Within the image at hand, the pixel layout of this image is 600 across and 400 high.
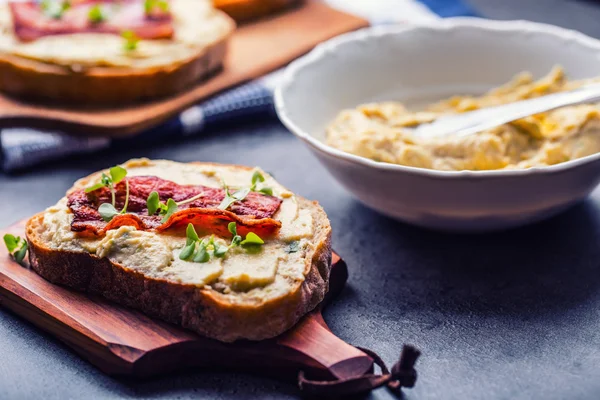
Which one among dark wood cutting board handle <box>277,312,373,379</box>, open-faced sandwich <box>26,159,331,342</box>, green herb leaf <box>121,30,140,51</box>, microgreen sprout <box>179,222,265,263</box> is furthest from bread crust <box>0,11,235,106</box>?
dark wood cutting board handle <box>277,312,373,379</box>

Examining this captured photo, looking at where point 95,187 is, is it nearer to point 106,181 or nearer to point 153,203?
point 106,181

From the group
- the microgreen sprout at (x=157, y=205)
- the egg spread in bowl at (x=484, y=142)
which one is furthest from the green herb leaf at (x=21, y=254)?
the egg spread in bowl at (x=484, y=142)

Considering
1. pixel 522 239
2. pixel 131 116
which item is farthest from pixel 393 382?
pixel 131 116

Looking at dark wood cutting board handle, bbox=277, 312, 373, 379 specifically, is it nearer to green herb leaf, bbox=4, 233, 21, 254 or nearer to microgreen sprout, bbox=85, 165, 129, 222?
microgreen sprout, bbox=85, 165, 129, 222

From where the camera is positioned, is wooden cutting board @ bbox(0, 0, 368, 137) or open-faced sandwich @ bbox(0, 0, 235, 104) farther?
open-faced sandwich @ bbox(0, 0, 235, 104)

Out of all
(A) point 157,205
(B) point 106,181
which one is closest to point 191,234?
(A) point 157,205

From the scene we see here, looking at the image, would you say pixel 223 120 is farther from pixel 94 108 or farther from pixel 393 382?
pixel 393 382
